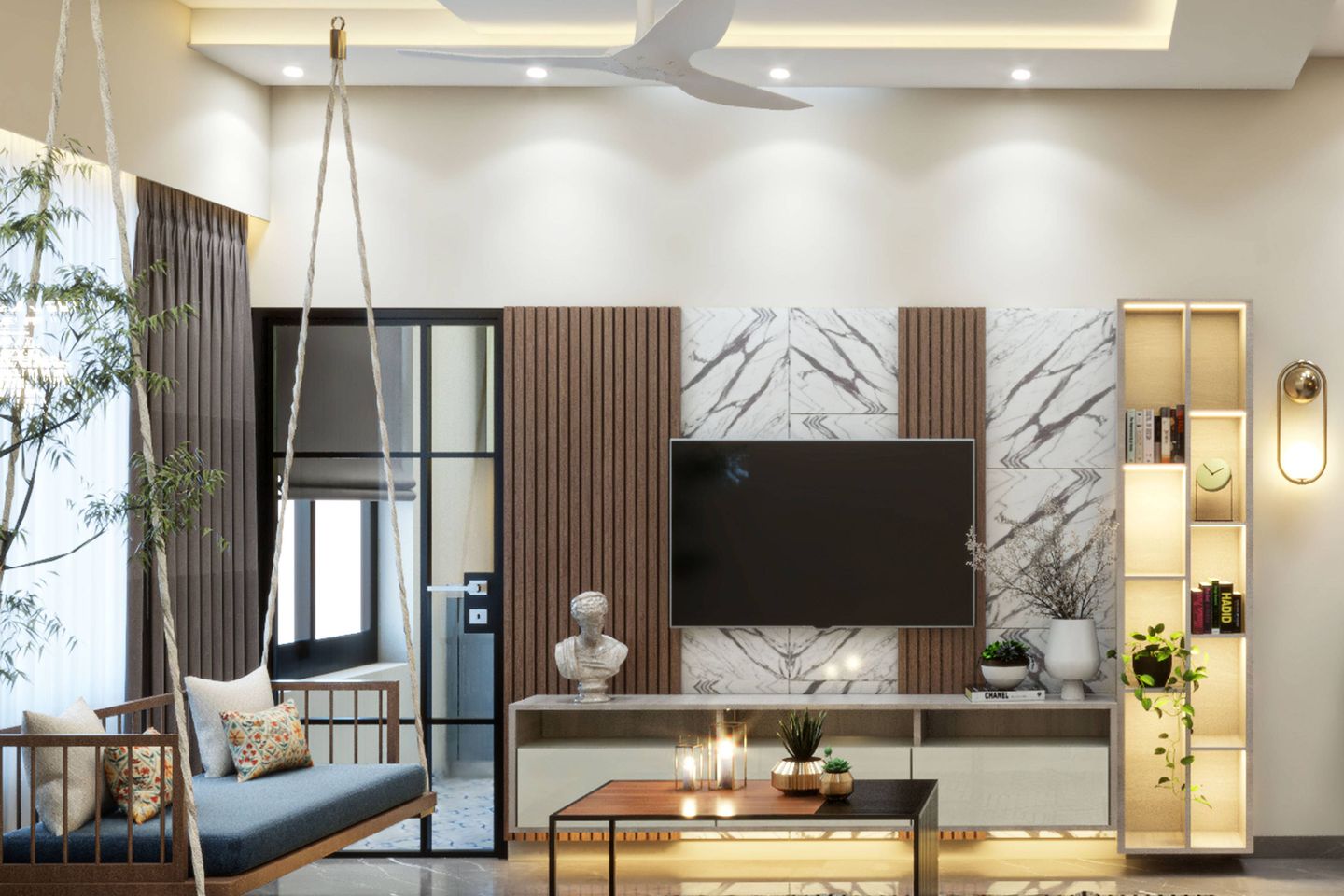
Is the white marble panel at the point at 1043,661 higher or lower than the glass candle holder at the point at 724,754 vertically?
higher

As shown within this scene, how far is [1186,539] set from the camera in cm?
534

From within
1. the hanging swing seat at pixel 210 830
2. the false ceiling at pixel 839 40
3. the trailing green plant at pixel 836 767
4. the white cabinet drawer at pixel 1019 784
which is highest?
the false ceiling at pixel 839 40

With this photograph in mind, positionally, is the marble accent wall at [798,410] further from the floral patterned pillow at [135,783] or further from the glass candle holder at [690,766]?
the floral patterned pillow at [135,783]

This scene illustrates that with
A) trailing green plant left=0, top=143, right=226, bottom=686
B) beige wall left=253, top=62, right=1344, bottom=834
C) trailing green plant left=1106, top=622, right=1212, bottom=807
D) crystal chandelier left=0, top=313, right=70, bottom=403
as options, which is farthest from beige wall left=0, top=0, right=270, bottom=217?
trailing green plant left=1106, top=622, right=1212, bottom=807

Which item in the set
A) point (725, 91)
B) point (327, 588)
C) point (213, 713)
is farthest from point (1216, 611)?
point (213, 713)

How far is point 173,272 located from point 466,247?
47.9 inches

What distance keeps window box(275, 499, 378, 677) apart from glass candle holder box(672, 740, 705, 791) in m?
1.85

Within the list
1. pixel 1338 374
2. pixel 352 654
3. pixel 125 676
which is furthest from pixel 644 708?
pixel 1338 374

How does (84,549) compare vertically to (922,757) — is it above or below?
above

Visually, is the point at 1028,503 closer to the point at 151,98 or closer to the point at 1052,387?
the point at 1052,387

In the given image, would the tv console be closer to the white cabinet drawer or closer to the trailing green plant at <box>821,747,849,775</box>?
the white cabinet drawer

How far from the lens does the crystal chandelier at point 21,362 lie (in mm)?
3305

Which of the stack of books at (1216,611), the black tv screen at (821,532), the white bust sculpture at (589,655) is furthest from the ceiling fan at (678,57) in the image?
the stack of books at (1216,611)

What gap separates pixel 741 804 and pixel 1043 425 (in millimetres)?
2308
